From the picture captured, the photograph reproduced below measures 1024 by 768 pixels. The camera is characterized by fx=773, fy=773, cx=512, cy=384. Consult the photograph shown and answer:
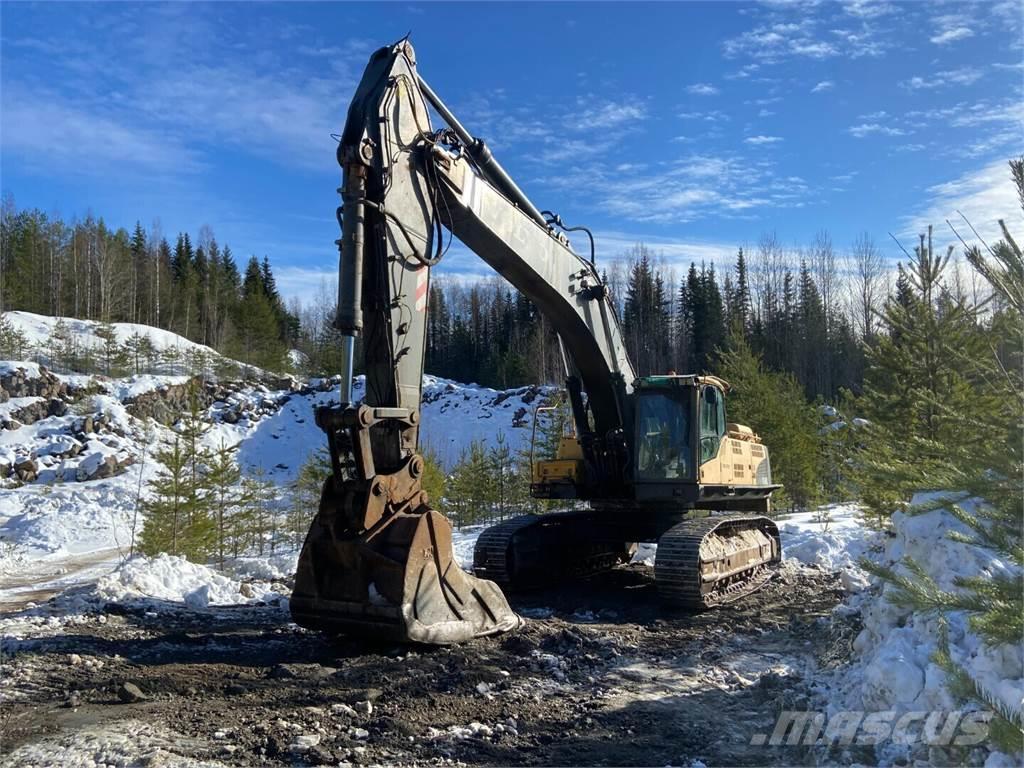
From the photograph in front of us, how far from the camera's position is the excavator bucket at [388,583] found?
6289 millimetres

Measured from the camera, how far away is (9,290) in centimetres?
4909

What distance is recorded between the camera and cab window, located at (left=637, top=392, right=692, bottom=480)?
33.5 feet

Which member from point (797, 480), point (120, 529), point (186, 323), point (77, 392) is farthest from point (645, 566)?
point (186, 323)

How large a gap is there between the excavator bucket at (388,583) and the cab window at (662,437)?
4.05 m

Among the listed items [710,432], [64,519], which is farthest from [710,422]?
[64,519]

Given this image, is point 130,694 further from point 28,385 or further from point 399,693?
point 28,385

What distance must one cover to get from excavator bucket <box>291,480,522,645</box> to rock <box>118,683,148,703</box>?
1556 millimetres

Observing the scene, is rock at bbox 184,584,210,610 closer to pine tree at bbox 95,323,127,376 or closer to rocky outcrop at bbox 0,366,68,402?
rocky outcrop at bbox 0,366,68,402

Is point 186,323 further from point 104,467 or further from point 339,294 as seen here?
point 339,294

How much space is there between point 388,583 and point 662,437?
16.8ft

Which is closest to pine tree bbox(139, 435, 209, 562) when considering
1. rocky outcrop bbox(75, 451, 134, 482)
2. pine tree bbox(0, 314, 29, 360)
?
rocky outcrop bbox(75, 451, 134, 482)

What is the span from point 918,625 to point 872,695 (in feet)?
1.97

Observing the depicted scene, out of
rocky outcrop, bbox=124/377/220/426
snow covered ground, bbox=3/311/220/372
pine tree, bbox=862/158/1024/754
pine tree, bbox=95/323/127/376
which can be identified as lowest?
pine tree, bbox=862/158/1024/754

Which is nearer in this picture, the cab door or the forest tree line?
the cab door
